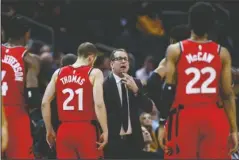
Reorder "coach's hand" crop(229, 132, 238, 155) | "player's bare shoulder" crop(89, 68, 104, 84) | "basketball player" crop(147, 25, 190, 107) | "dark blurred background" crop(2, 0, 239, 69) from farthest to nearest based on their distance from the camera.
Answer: "dark blurred background" crop(2, 0, 239, 69)
"player's bare shoulder" crop(89, 68, 104, 84)
"basketball player" crop(147, 25, 190, 107)
"coach's hand" crop(229, 132, 238, 155)

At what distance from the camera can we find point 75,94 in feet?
36.4

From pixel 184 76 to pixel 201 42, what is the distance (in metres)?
0.42

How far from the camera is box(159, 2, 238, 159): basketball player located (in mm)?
9492

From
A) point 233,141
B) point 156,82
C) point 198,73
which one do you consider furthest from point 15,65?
point 233,141

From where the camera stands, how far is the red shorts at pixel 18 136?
11109mm

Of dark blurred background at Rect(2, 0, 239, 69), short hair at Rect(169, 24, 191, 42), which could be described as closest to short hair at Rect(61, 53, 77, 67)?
short hair at Rect(169, 24, 191, 42)

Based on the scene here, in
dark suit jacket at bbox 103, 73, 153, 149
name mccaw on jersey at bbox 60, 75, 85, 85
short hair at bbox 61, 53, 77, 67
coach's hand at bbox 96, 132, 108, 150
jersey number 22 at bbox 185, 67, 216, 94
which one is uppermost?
short hair at bbox 61, 53, 77, 67

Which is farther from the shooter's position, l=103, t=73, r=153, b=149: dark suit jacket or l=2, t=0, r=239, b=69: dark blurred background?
l=2, t=0, r=239, b=69: dark blurred background

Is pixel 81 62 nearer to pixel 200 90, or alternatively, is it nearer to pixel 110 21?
pixel 200 90

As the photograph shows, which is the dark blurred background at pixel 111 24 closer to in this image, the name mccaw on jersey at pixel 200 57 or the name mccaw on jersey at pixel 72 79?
the name mccaw on jersey at pixel 72 79

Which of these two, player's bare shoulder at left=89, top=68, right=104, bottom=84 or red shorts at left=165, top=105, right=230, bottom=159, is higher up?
player's bare shoulder at left=89, top=68, right=104, bottom=84

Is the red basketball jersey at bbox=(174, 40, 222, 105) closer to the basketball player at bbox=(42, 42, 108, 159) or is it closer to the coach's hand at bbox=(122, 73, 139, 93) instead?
the basketball player at bbox=(42, 42, 108, 159)

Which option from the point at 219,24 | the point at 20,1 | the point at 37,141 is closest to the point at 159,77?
the point at 37,141

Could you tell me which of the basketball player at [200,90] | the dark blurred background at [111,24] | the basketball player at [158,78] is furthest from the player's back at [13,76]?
the dark blurred background at [111,24]
